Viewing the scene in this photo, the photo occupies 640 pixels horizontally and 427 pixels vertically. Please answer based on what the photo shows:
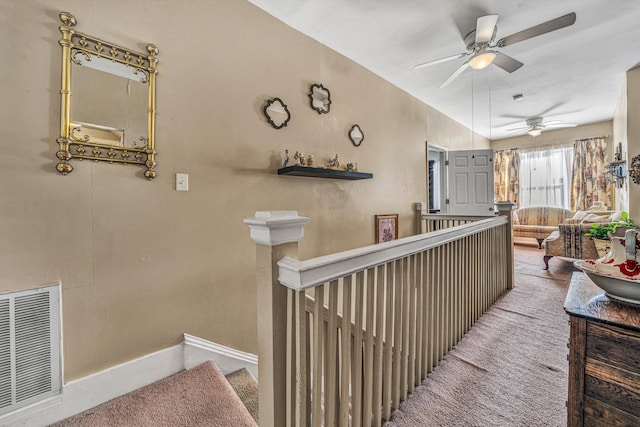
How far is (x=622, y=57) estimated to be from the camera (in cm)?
310

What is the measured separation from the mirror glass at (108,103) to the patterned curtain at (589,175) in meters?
8.12

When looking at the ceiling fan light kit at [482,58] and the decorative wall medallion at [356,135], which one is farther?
the decorative wall medallion at [356,135]

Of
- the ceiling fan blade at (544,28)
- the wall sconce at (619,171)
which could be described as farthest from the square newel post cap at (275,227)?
the wall sconce at (619,171)

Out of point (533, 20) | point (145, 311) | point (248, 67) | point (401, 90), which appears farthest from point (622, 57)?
point (145, 311)

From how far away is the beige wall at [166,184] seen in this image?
4.34 ft

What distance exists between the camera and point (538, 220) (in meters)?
6.32

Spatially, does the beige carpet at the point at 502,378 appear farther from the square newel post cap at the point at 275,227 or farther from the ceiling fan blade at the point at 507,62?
the ceiling fan blade at the point at 507,62

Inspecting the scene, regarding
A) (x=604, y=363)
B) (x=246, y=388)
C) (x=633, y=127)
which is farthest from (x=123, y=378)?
(x=633, y=127)

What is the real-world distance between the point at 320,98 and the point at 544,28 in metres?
1.84

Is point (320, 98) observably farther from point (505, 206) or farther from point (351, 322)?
point (505, 206)

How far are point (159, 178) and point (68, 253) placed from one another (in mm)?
605

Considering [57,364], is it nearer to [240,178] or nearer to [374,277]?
[240,178]

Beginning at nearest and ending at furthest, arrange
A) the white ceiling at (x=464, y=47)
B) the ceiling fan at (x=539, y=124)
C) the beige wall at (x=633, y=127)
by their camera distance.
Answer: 1. the white ceiling at (x=464, y=47)
2. the beige wall at (x=633, y=127)
3. the ceiling fan at (x=539, y=124)

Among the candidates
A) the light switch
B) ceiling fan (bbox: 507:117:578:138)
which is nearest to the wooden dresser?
the light switch
